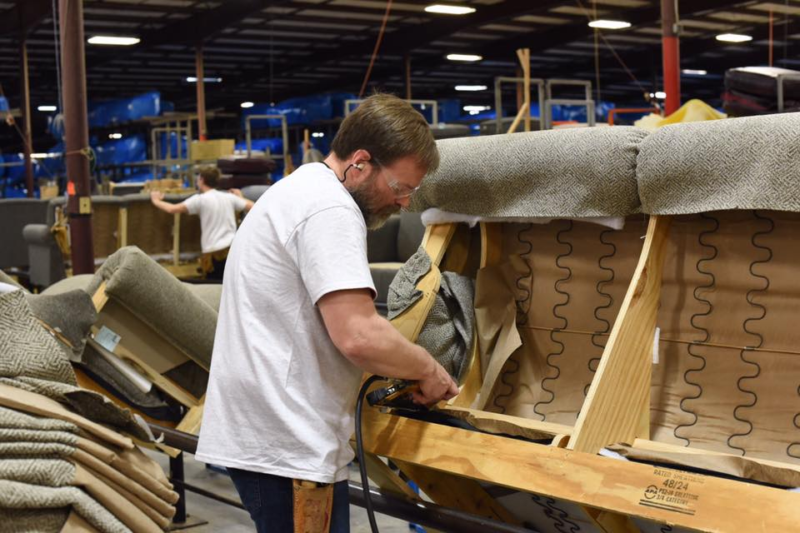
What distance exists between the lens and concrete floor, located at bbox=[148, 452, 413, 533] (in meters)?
4.10

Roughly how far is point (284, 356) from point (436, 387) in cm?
34

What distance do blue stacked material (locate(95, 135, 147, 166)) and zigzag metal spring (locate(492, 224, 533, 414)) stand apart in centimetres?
1829

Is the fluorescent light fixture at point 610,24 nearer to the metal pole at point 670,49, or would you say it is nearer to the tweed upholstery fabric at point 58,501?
the metal pole at point 670,49

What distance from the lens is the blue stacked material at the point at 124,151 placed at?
2005 cm

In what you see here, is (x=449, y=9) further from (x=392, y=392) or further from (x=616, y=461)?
(x=616, y=461)

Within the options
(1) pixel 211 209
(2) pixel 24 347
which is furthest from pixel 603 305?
(1) pixel 211 209

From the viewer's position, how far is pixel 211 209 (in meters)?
8.80

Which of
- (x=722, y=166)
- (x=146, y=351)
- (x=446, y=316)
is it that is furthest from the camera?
(x=146, y=351)

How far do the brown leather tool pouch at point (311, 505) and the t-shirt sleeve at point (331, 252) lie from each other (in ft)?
1.28

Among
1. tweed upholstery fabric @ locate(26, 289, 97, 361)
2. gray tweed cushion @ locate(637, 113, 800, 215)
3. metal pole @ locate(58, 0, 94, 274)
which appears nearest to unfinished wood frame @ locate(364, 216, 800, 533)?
gray tweed cushion @ locate(637, 113, 800, 215)

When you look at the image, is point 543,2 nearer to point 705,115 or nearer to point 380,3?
point 380,3

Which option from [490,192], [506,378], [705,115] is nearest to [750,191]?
[490,192]

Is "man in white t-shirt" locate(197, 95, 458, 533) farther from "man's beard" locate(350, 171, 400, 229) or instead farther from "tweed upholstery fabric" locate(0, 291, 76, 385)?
"tweed upholstery fabric" locate(0, 291, 76, 385)

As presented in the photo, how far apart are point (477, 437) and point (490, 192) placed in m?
0.73
